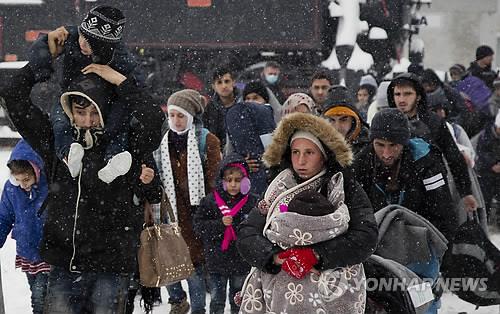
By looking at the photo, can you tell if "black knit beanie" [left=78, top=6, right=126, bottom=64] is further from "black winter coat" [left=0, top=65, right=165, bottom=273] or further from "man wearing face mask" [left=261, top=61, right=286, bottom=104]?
"man wearing face mask" [left=261, top=61, right=286, bottom=104]

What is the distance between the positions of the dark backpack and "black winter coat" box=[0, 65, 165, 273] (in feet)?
7.11

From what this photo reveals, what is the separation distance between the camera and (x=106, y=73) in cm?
418

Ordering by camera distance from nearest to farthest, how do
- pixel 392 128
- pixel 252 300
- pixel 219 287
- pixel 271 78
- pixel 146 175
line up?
pixel 252 300
pixel 146 175
pixel 392 128
pixel 219 287
pixel 271 78

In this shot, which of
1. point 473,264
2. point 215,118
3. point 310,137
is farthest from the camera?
point 215,118

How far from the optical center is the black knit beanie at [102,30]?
4.09 meters

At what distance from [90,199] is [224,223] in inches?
82.1

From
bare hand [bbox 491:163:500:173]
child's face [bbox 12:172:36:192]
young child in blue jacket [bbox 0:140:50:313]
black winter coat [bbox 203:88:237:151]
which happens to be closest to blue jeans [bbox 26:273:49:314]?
young child in blue jacket [bbox 0:140:50:313]

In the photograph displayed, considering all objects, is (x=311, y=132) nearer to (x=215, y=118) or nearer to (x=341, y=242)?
(x=341, y=242)

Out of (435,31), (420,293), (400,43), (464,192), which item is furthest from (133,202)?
(435,31)

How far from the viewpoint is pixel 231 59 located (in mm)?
12297

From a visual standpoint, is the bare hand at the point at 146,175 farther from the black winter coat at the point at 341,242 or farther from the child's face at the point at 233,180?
the child's face at the point at 233,180

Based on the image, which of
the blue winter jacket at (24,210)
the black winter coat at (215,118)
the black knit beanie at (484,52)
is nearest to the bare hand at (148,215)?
the blue winter jacket at (24,210)

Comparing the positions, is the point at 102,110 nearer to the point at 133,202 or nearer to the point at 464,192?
the point at 133,202

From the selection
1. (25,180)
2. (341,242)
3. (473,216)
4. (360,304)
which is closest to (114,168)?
(341,242)
